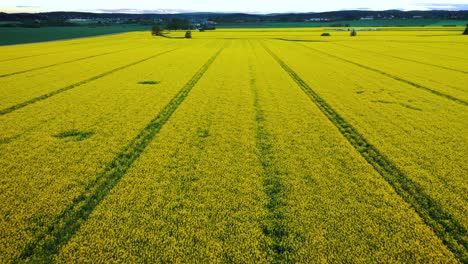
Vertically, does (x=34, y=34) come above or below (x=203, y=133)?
above

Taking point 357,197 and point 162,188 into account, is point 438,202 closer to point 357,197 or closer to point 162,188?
point 357,197

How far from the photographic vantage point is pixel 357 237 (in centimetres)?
475

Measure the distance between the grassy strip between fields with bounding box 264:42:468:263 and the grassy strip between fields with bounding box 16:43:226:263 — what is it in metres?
5.96

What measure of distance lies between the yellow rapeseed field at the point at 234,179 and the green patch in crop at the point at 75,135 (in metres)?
0.05

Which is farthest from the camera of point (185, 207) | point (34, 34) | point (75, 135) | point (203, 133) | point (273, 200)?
point (34, 34)

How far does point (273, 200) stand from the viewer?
19.0 feet

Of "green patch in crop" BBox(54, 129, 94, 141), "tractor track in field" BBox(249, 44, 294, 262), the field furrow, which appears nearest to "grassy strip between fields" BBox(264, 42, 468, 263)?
"tractor track in field" BBox(249, 44, 294, 262)

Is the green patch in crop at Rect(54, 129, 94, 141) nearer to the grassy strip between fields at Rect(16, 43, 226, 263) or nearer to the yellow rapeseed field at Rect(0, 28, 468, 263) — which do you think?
the yellow rapeseed field at Rect(0, 28, 468, 263)

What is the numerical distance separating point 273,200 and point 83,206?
11.8ft

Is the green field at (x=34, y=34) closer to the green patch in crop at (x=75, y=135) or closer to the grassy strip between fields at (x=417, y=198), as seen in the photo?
the green patch in crop at (x=75, y=135)

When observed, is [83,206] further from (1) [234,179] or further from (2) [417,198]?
(2) [417,198]

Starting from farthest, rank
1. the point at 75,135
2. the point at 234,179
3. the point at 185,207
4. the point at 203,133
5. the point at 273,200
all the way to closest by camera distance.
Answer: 1. the point at 203,133
2. the point at 75,135
3. the point at 234,179
4. the point at 273,200
5. the point at 185,207

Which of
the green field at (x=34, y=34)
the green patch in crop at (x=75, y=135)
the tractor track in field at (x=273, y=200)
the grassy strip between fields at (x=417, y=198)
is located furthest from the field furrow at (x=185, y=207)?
the green field at (x=34, y=34)

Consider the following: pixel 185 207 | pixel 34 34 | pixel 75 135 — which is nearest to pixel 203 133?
pixel 75 135
